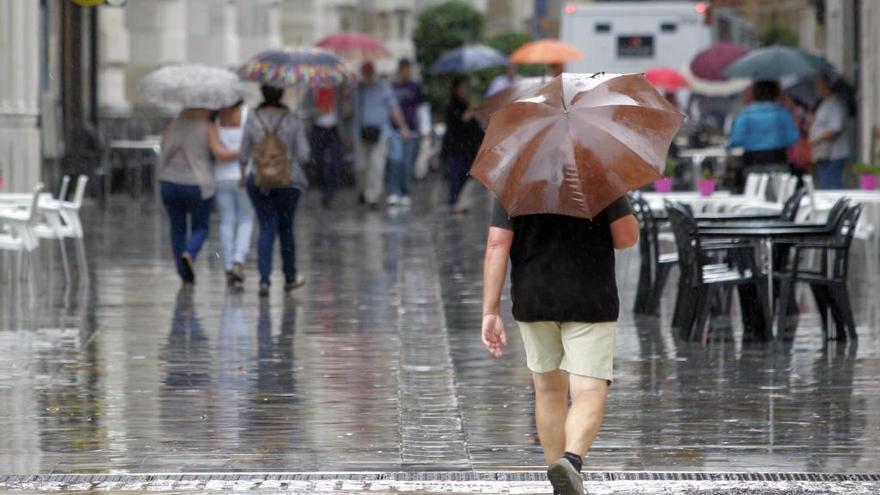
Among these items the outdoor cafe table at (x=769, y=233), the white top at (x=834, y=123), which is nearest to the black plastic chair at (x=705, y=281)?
the outdoor cafe table at (x=769, y=233)

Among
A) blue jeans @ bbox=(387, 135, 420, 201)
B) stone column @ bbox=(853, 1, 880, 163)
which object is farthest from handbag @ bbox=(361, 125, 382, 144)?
stone column @ bbox=(853, 1, 880, 163)

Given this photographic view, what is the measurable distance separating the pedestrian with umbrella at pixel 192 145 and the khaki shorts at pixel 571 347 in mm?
8871

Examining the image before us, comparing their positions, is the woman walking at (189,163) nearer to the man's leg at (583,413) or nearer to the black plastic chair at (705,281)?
the black plastic chair at (705,281)

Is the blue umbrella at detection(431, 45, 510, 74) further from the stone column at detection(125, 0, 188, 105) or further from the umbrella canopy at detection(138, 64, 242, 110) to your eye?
the umbrella canopy at detection(138, 64, 242, 110)

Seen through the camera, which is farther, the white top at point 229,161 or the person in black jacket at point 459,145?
the person in black jacket at point 459,145

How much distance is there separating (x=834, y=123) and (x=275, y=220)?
7561mm

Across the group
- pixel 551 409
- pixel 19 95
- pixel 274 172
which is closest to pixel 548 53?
pixel 19 95

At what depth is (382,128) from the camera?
2741cm

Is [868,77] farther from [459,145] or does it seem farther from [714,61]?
[459,145]

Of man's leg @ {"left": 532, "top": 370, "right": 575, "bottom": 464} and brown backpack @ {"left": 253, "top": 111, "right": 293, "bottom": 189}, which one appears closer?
man's leg @ {"left": 532, "top": 370, "right": 575, "bottom": 464}

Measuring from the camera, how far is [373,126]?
1075 inches

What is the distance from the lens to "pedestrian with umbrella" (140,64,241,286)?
1620 centimetres

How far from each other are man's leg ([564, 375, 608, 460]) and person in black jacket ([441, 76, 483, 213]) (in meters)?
19.0

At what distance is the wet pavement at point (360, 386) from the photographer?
875 centimetres
